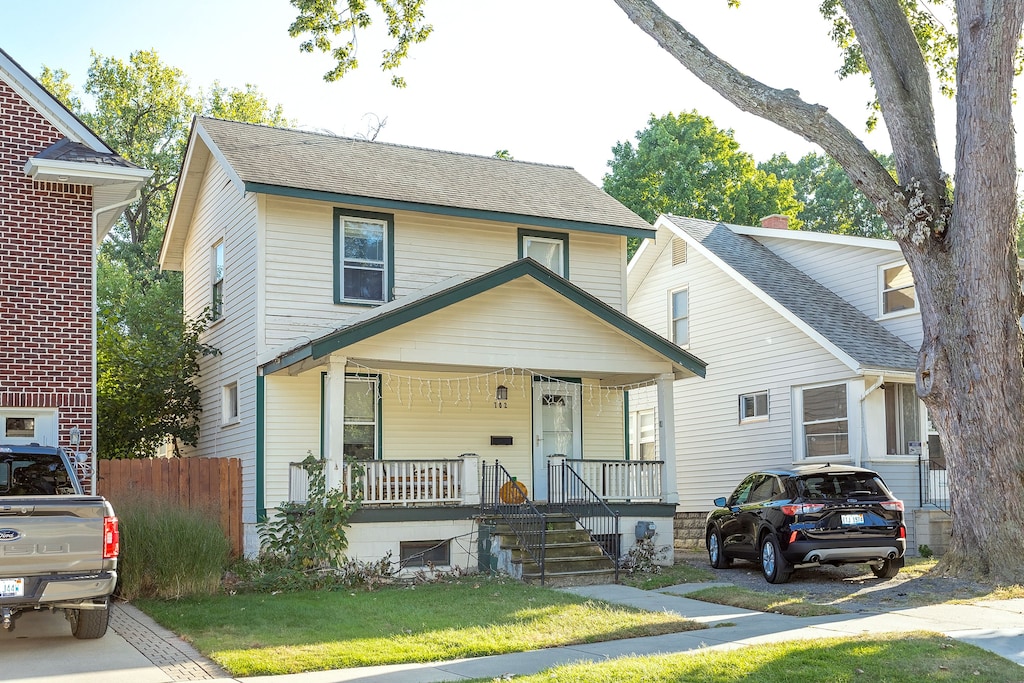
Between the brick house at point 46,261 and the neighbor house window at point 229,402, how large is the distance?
378cm

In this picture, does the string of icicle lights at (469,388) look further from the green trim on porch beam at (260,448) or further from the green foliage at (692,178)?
the green foliage at (692,178)

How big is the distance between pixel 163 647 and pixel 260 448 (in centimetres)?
698

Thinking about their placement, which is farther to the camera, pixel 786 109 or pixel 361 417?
pixel 361 417

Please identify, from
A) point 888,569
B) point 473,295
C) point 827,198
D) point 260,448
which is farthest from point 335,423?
point 827,198

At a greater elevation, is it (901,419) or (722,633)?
(901,419)

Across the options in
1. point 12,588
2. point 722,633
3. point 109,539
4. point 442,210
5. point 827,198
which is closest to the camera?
point 12,588

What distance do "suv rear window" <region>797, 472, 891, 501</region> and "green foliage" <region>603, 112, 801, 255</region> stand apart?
89.9 feet

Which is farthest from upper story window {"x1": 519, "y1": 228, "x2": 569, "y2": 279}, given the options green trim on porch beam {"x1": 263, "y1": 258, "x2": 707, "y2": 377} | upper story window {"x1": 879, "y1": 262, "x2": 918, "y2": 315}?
upper story window {"x1": 879, "y1": 262, "x2": 918, "y2": 315}

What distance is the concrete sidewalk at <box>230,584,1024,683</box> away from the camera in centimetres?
902

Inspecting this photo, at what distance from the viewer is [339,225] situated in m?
18.3

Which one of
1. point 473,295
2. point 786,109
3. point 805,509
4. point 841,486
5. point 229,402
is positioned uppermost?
point 786,109

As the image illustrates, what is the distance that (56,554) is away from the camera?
9523 mm

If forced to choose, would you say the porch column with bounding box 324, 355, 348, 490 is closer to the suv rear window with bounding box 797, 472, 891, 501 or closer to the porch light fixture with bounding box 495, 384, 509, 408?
the porch light fixture with bounding box 495, 384, 509, 408

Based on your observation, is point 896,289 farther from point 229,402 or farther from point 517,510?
point 229,402
